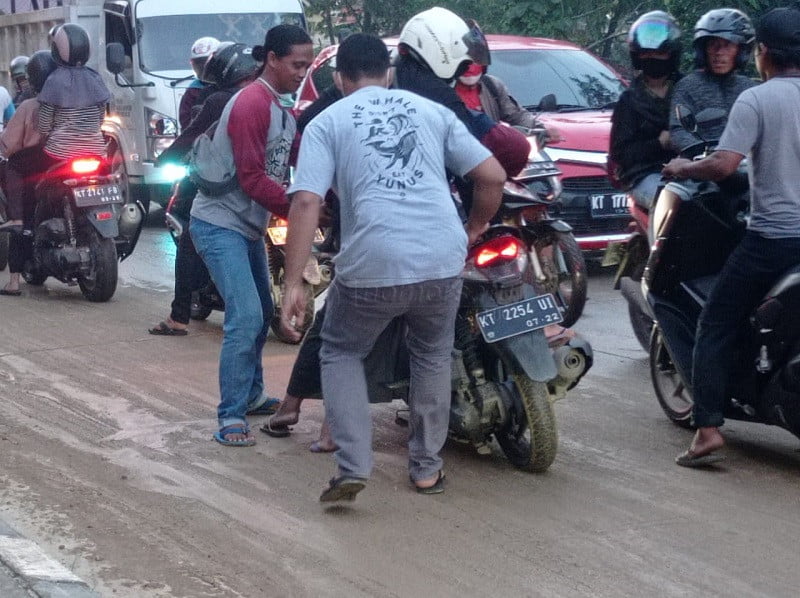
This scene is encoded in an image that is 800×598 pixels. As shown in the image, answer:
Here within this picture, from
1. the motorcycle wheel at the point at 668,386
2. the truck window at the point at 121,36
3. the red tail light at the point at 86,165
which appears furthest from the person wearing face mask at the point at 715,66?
the truck window at the point at 121,36

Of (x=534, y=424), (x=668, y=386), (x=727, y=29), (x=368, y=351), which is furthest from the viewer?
(x=727, y=29)

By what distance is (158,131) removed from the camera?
15000 mm

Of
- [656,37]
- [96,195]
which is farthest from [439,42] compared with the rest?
[96,195]

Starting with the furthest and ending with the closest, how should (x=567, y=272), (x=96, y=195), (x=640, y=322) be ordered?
(x=96, y=195), (x=567, y=272), (x=640, y=322)

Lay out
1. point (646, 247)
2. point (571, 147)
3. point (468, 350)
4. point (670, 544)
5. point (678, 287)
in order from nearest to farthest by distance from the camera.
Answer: point (670, 544) → point (468, 350) → point (678, 287) → point (646, 247) → point (571, 147)

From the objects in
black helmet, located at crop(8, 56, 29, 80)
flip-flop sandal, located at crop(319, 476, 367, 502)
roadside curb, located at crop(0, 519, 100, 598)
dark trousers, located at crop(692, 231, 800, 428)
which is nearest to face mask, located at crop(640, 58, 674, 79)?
dark trousers, located at crop(692, 231, 800, 428)

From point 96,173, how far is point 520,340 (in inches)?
213

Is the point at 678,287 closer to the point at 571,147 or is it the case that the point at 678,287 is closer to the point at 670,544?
the point at 670,544

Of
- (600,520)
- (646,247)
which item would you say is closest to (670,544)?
(600,520)

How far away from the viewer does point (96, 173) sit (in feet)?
33.7

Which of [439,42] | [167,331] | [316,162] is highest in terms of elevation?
[439,42]

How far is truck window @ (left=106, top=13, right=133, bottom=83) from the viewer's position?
15445 mm

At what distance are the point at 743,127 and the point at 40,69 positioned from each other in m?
6.38

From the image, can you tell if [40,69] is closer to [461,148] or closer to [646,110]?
[646,110]
